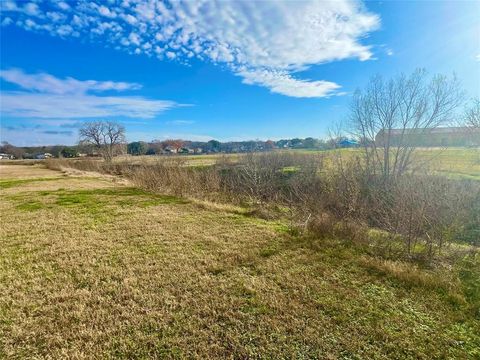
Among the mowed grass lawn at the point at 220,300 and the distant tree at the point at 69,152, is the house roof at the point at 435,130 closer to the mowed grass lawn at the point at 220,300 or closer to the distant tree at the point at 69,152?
the mowed grass lawn at the point at 220,300

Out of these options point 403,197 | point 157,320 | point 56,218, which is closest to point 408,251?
point 403,197

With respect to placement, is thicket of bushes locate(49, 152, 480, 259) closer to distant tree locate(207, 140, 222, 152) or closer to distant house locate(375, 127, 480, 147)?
distant house locate(375, 127, 480, 147)

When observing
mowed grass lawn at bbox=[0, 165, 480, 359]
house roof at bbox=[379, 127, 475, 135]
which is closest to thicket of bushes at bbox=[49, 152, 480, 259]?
mowed grass lawn at bbox=[0, 165, 480, 359]

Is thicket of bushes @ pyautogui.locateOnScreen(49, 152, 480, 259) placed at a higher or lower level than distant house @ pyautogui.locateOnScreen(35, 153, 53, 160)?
lower

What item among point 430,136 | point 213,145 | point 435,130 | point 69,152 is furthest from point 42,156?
point 435,130

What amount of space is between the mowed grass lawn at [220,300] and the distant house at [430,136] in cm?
1496

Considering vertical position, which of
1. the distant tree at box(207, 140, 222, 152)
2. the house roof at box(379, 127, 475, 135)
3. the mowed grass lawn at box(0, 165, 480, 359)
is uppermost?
the distant tree at box(207, 140, 222, 152)

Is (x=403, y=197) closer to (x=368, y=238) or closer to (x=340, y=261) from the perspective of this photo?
(x=368, y=238)

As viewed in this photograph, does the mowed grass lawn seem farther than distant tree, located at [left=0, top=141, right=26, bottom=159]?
No

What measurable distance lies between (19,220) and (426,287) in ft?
39.2

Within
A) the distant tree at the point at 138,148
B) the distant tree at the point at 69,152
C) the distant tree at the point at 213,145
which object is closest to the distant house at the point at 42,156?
the distant tree at the point at 69,152

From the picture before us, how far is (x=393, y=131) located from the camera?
712 inches

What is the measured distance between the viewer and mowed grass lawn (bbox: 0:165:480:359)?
2.93 m

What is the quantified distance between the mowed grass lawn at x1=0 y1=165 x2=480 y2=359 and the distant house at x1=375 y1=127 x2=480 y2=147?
15.0 meters
